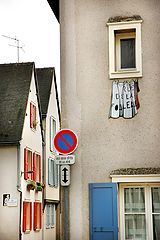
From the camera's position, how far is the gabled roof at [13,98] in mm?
28375

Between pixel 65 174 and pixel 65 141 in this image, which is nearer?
pixel 65 141

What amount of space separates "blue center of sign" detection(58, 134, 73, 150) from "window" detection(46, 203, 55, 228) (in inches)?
984

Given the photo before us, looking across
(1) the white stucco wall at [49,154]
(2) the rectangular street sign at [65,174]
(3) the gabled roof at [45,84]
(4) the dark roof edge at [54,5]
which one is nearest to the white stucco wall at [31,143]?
(1) the white stucco wall at [49,154]

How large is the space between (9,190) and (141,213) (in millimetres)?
17367

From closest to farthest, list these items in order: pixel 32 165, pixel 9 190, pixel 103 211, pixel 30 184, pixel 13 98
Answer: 1. pixel 103 211
2. pixel 9 190
3. pixel 30 184
4. pixel 32 165
5. pixel 13 98

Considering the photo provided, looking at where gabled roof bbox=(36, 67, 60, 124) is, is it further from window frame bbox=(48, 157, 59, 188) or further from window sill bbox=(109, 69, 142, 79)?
window sill bbox=(109, 69, 142, 79)

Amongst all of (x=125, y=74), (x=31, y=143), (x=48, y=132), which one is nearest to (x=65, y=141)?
(x=125, y=74)

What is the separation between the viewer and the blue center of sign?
9767mm

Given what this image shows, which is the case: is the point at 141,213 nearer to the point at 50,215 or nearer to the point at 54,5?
the point at 54,5

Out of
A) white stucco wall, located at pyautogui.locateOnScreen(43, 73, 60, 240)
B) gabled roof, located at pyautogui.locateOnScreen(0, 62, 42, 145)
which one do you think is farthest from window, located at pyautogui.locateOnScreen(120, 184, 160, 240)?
white stucco wall, located at pyautogui.locateOnScreen(43, 73, 60, 240)

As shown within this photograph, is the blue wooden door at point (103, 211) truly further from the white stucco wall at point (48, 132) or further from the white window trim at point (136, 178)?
the white stucco wall at point (48, 132)

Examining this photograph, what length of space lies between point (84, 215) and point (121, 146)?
150 cm

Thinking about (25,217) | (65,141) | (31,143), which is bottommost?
(25,217)

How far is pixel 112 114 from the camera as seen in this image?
1134cm
